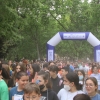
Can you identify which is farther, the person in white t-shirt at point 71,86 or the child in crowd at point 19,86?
the child in crowd at point 19,86

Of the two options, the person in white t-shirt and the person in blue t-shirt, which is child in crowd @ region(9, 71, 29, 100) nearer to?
the person in white t-shirt

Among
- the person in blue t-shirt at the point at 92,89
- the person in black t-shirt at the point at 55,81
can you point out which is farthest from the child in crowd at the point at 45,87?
the person in black t-shirt at the point at 55,81

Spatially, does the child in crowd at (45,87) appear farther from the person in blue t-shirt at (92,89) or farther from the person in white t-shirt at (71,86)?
the person in blue t-shirt at (92,89)

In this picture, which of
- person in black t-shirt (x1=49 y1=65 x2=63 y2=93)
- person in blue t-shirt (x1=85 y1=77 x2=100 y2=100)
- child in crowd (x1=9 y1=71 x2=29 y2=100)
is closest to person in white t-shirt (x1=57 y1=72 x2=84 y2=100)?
person in blue t-shirt (x1=85 y1=77 x2=100 y2=100)

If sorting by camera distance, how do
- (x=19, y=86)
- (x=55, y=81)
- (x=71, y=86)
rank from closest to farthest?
(x=71, y=86) → (x=19, y=86) → (x=55, y=81)

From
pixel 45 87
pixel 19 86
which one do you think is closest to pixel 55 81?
pixel 19 86

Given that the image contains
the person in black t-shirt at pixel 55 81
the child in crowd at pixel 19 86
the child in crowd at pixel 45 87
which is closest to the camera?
the child in crowd at pixel 45 87

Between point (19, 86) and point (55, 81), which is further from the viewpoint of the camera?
point (55, 81)

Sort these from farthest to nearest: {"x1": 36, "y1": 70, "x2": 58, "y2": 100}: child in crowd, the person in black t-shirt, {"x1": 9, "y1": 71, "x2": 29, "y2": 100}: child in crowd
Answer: the person in black t-shirt → {"x1": 9, "y1": 71, "x2": 29, "y2": 100}: child in crowd → {"x1": 36, "y1": 70, "x2": 58, "y2": 100}: child in crowd

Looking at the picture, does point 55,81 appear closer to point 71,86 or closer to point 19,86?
point 19,86

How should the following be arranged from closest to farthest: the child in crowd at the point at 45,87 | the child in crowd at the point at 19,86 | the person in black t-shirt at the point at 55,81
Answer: the child in crowd at the point at 45,87 < the child in crowd at the point at 19,86 < the person in black t-shirt at the point at 55,81

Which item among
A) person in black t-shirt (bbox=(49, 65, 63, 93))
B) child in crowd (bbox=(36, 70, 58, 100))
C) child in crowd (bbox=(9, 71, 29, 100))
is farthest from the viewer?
person in black t-shirt (bbox=(49, 65, 63, 93))

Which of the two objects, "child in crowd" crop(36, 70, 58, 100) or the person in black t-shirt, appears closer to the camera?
"child in crowd" crop(36, 70, 58, 100)

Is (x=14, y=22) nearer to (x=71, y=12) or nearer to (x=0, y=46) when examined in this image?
(x=0, y=46)
